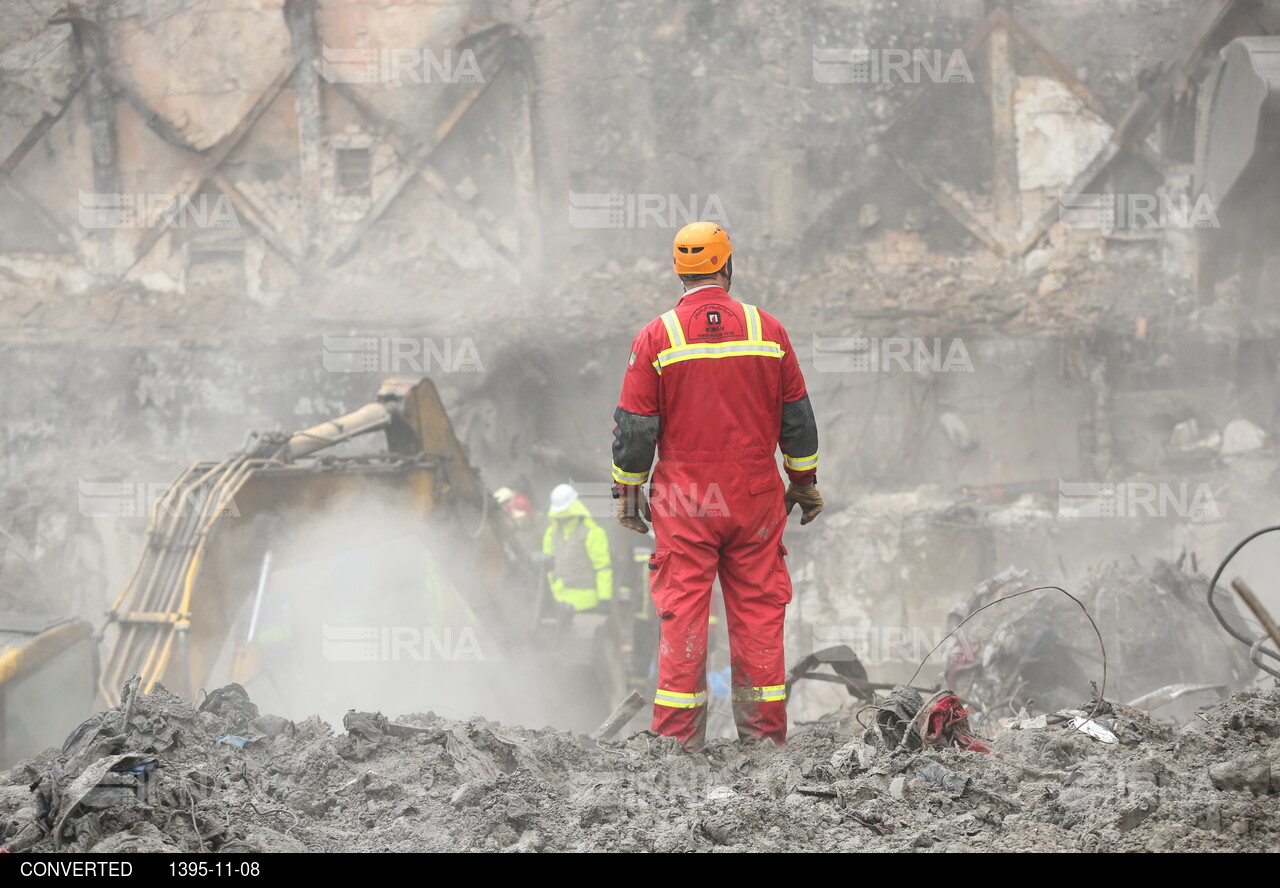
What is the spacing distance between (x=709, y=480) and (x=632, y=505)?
13.5 inches

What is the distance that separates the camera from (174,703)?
3.66m

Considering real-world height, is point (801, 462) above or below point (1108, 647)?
above

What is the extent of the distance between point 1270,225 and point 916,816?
8504 millimetres

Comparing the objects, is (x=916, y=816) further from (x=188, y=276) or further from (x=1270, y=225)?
(x=188, y=276)

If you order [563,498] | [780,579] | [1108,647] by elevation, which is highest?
[780,579]

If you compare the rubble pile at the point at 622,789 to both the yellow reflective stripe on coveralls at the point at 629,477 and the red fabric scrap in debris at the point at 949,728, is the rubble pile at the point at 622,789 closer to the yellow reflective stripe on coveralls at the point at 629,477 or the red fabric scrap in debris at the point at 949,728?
the red fabric scrap in debris at the point at 949,728

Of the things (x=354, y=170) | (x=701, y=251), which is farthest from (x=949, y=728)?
(x=354, y=170)

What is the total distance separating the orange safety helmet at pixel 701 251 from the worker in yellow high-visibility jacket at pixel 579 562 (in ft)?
13.9

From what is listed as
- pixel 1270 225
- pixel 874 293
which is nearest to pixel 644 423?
pixel 1270 225

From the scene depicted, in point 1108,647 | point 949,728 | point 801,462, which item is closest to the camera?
point 949,728

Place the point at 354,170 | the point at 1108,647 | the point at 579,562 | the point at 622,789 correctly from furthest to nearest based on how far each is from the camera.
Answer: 1. the point at 354,170
2. the point at 579,562
3. the point at 1108,647
4. the point at 622,789

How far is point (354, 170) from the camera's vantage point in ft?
46.3

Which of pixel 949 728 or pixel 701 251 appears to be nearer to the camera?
pixel 949 728

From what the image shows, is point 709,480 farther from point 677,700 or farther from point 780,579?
point 677,700
